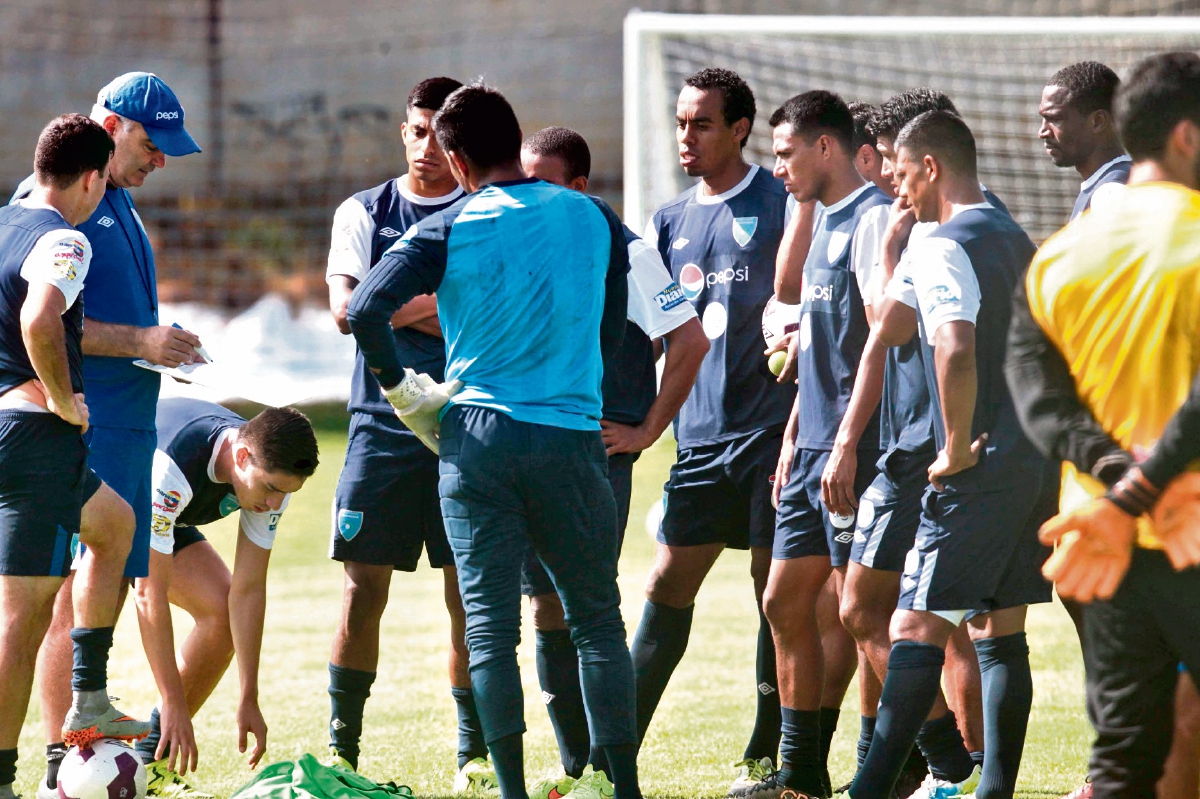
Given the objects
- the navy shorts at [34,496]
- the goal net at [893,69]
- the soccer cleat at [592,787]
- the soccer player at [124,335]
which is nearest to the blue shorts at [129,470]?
the soccer player at [124,335]

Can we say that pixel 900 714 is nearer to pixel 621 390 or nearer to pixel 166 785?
pixel 621 390

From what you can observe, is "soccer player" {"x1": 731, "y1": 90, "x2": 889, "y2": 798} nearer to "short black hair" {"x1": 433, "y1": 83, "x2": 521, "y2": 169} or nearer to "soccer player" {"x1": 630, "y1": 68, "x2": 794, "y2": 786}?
"soccer player" {"x1": 630, "y1": 68, "x2": 794, "y2": 786}

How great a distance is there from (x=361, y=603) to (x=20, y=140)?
1852 cm

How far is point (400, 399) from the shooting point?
13.4ft

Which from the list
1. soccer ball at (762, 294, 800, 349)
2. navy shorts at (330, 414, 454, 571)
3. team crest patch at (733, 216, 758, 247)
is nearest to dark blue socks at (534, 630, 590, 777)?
navy shorts at (330, 414, 454, 571)

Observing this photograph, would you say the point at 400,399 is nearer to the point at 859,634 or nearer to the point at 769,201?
the point at 859,634

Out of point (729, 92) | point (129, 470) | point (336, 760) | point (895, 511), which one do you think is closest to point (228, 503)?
point (129, 470)

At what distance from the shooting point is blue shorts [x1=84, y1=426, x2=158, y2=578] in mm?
5105

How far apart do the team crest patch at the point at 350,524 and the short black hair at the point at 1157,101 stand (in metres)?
3.06

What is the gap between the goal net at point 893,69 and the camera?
36.3 ft

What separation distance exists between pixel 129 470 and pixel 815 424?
248 cm

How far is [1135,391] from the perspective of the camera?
117 inches

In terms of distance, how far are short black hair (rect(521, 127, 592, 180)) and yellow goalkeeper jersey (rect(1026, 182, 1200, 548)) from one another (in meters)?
2.47

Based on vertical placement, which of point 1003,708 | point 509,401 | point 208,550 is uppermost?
point 509,401
